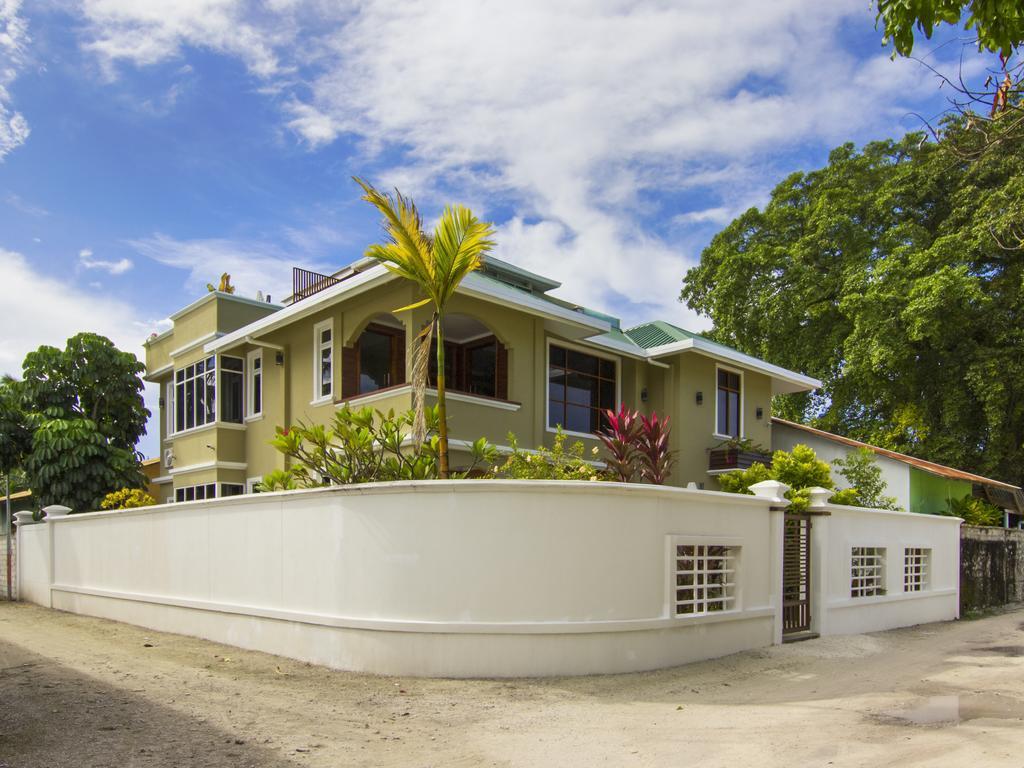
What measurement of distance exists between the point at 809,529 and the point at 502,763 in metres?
7.32

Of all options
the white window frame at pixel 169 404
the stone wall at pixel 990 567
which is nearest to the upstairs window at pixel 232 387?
the white window frame at pixel 169 404

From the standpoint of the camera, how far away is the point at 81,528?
15.0 meters

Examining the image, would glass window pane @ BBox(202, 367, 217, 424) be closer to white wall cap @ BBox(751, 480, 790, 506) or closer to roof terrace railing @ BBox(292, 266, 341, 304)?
roof terrace railing @ BBox(292, 266, 341, 304)

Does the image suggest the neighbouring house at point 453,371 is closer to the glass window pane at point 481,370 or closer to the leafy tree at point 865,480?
the glass window pane at point 481,370

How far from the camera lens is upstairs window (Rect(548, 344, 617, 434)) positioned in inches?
643

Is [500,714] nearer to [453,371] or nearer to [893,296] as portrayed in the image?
[453,371]

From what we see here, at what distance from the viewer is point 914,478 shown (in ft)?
68.4

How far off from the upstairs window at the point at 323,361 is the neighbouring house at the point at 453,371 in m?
0.03

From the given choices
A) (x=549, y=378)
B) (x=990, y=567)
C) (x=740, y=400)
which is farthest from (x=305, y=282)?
(x=990, y=567)

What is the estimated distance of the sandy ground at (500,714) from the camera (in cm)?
586

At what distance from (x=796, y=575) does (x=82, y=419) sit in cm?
1600

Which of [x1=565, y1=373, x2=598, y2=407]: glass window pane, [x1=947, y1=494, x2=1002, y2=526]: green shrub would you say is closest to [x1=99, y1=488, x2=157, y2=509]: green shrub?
[x1=565, y1=373, x2=598, y2=407]: glass window pane

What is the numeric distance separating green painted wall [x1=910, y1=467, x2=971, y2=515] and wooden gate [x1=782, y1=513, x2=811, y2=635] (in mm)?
10751

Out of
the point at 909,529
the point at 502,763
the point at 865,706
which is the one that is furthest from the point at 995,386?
the point at 502,763
